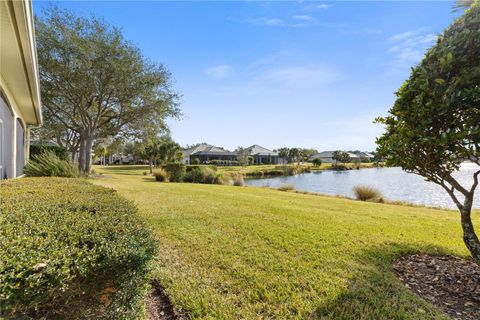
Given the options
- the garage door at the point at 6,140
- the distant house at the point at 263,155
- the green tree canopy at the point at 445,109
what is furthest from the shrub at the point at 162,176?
the distant house at the point at 263,155

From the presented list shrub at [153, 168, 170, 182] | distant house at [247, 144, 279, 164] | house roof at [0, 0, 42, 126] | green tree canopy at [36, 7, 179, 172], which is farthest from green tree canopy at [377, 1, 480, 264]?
distant house at [247, 144, 279, 164]

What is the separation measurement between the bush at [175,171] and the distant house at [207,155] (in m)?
35.0

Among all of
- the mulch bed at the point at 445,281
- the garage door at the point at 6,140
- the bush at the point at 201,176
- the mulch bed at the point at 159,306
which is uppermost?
the garage door at the point at 6,140

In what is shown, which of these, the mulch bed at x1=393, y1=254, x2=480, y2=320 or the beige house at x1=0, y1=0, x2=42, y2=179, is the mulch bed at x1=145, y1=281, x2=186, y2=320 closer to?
the mulch bed at x1=393, y1=254, x2=480, y2=320

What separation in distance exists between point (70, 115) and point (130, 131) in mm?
4341

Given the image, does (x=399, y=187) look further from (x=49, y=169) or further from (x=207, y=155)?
(x=207, y=155)

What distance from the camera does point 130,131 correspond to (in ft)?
65.4

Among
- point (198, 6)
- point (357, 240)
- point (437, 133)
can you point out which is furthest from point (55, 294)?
point (198, 6)

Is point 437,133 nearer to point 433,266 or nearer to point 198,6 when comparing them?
point 433,266

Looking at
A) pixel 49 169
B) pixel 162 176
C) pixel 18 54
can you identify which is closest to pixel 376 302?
pixel 18 54

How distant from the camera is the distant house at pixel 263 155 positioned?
61844 millimetres

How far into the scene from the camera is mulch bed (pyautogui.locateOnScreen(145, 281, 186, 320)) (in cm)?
231

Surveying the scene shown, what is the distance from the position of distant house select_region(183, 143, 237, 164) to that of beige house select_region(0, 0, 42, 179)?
4601 centimetres

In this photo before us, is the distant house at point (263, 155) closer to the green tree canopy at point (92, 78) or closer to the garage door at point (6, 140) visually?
the green tree canopy at point (92, 78)
